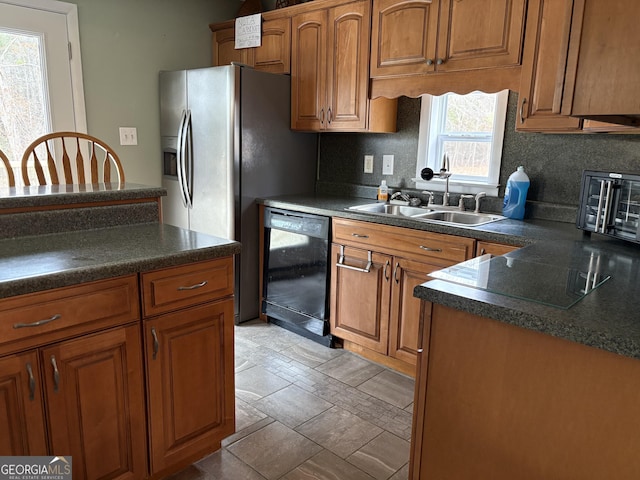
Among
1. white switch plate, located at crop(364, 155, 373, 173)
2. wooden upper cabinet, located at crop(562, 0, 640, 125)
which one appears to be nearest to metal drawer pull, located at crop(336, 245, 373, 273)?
white switch plate, located at crop(364, 155, 373, 173)

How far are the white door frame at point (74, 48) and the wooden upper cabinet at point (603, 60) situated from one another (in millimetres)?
3101

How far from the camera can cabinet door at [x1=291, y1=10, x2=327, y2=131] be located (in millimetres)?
3141

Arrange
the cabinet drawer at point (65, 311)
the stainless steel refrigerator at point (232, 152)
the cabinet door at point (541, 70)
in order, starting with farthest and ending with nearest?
1. the stainless steel refrigerator at point (232, 152)
2. the cabinet door at point (541, 70)
3. the cabinet drawer at point (65, 311)

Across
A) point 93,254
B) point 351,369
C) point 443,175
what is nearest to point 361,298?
point 351,369

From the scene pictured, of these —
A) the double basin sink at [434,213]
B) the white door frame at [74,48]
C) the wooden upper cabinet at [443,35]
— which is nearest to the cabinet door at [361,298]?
the double basin sink at [434,213]

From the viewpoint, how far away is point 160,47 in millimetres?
3633

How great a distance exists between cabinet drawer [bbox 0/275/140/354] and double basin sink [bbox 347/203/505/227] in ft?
5.01

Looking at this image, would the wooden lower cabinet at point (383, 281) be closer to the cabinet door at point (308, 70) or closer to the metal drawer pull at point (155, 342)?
the cabinet door at point (308, 70)

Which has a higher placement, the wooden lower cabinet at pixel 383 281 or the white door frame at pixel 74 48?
the white door frame at pixel 74 48

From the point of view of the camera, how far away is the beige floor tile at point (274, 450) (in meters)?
1.92

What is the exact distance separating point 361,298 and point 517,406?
1.60 meters

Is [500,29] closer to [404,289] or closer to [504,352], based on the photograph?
[404,289]

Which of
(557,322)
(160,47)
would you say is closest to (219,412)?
(557,322)

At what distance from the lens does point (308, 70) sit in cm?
324
